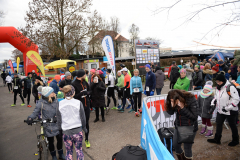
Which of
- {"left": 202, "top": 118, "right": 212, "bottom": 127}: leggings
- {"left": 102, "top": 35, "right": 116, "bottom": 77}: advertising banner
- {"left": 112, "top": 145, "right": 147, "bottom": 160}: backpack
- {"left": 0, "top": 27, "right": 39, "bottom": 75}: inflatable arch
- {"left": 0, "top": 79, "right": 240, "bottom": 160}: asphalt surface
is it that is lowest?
{"left": 0, "top": 79, "right": 240, "bottom": 160}: asphalt surface

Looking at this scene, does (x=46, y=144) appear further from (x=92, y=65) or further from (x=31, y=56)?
(x=92, y=65)

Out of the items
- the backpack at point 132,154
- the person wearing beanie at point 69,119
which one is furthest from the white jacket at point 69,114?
the backpack at point 132,154

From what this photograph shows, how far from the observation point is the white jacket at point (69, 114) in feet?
8.71

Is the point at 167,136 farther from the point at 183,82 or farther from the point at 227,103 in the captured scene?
the point at 183,82

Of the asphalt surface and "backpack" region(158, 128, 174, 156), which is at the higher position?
"backpack" region(158, 128, 174, 156)

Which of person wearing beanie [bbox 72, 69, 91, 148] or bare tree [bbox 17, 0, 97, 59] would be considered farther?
bare tree [bbox 17, 0, 97, 59]

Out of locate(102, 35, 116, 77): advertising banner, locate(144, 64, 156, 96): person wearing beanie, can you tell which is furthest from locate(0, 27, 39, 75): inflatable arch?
locate(144, 64, 156, 96): person wearing beanie

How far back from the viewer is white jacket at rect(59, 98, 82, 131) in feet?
8.71

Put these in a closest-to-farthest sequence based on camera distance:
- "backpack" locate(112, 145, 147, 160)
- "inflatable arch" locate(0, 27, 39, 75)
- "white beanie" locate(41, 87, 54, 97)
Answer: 1. "backpack" locate(112, 145, 147, 160)
2. "white beanie" locate(41, 87, 54, 97)
3. "inflatable arch" locate(0, 27, 39, 75)

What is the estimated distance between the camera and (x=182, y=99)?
2631mm

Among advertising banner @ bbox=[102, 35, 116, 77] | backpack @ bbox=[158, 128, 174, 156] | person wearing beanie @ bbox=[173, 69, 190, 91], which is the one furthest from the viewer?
advertising banner @ bbox=[102, 35, 116, 77]

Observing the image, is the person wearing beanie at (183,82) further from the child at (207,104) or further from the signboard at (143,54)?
the signboard at (143,54)

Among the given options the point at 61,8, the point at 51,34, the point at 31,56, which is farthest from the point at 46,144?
the point at 61,8

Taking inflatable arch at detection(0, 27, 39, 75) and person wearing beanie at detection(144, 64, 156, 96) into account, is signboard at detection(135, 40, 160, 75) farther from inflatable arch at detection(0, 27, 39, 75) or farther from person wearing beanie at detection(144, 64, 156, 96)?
inflatable arch at detection(0, 27, 39, 75)
